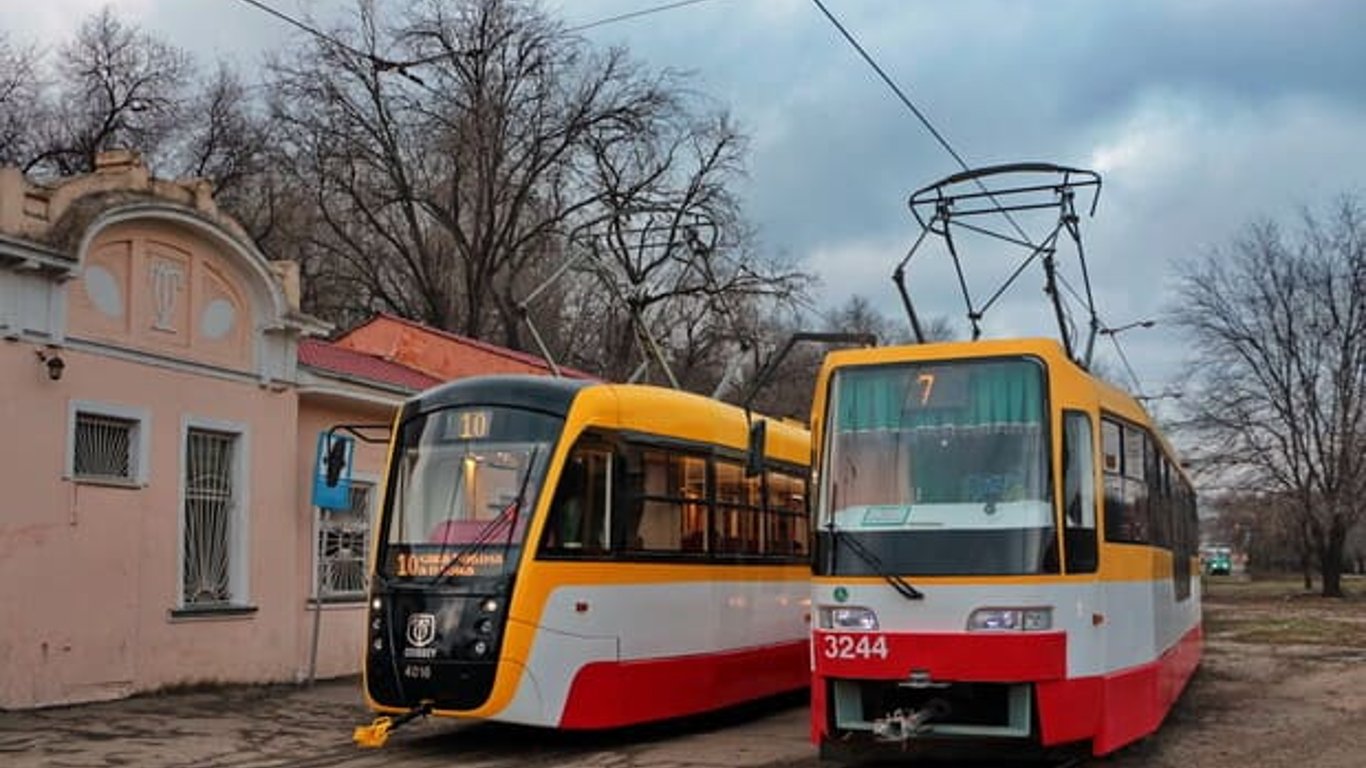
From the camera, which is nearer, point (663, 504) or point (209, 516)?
point (663, 504)

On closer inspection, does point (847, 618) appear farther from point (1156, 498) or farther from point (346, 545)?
point (346, 545)

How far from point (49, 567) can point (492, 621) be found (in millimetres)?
5707

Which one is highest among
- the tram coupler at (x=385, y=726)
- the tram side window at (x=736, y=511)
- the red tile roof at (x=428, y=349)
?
the red tile roof at (x=428, y=349)

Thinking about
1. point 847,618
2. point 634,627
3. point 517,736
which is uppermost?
point 847,618

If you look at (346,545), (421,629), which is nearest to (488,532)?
(421,629)

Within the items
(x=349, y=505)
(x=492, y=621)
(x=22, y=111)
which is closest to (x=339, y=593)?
(x=349, y=505)

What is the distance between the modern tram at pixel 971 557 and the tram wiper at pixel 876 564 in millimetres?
11

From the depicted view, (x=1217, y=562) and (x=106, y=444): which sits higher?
(x=106, y=444)

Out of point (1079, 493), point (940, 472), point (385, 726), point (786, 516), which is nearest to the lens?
point (1079, 493)

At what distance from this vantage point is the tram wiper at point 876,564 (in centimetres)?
975

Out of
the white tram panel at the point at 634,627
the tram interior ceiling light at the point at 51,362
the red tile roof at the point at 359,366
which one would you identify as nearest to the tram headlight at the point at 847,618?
the white tram panel at the point at 634,627

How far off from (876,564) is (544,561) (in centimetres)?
294

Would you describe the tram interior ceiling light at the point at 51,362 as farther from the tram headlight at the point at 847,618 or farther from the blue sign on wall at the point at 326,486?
the tram headlight at the point at 847,618

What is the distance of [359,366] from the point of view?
21047 millimetres
